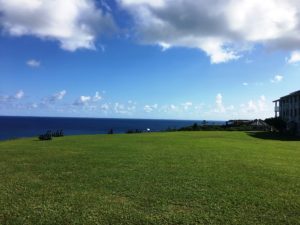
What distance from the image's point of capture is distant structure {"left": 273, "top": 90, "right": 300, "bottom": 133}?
75.4 m

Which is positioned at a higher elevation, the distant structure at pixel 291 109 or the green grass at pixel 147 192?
the distant structure at pixel 291 109

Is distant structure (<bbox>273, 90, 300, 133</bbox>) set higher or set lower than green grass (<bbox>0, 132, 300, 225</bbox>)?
higher

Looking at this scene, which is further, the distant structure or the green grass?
the distant structure

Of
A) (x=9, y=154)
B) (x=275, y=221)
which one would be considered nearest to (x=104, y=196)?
(x=275, y=221)

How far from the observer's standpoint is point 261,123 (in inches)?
3410

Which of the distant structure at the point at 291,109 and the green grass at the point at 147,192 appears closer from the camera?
the green grass at the point at 147,192

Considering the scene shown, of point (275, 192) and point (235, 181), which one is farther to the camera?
point (235, 181)

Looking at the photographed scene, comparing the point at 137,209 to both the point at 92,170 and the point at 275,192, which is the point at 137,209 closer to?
the point at 275,192

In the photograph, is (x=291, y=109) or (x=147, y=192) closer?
(x=147, y=192)

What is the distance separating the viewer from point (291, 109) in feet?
263

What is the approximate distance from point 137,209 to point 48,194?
10.9ft

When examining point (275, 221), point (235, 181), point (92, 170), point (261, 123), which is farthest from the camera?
Result: point (261, 123)

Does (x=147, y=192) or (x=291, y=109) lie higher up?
(x=291, y=109)

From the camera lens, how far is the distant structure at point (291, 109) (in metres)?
75.4
